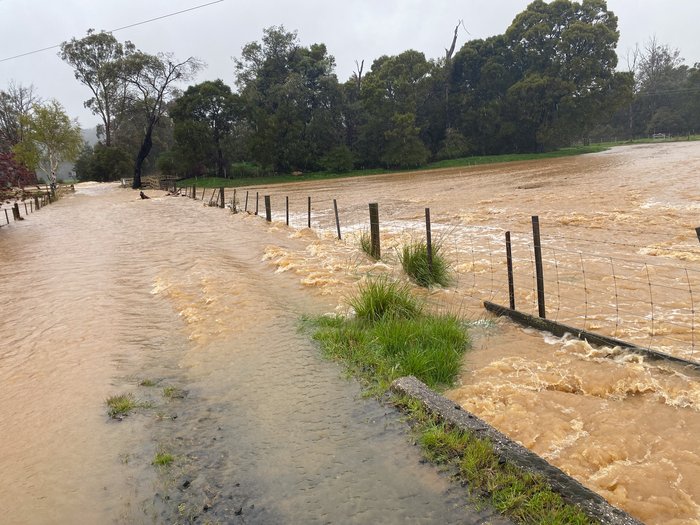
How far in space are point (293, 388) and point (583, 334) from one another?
333 centimetres

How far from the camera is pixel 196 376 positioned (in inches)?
205

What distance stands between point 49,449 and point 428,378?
132 inches

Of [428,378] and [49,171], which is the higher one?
[49,171]

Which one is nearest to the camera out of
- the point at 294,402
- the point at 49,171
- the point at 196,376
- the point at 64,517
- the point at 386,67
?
the point at 64,517

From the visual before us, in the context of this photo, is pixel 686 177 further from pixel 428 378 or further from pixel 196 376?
pixel 196 376

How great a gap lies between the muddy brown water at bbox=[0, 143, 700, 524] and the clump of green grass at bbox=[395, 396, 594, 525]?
0.60 ft

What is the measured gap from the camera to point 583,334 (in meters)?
5.55

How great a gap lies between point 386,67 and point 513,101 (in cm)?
1411

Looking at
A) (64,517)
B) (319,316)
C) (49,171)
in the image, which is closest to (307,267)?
(319,316)

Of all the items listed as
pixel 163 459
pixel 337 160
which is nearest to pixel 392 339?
pixel 163 459

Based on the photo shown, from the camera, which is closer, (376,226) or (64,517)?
(64,517)

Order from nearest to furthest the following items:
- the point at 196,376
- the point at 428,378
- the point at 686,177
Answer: the point at 428,378 < the point at 196,376 < the point at 686,177

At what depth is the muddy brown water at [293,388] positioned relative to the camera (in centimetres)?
325

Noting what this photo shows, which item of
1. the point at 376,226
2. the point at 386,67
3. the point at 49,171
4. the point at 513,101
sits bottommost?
the point at 376,226
